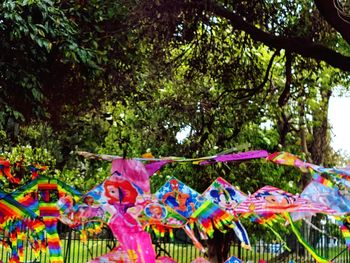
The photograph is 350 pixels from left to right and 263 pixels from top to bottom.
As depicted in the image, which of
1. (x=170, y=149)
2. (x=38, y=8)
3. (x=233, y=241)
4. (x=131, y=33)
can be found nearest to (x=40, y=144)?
(x=170, y=149)

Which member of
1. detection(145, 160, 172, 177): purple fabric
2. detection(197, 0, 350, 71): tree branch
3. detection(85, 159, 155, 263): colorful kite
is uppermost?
detection(197, 0, 350, 71): tree branch

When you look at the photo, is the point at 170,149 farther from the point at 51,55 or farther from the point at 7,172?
the point at 7,172

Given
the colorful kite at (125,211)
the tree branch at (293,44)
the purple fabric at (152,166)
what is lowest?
the colorful kite at (125,211)

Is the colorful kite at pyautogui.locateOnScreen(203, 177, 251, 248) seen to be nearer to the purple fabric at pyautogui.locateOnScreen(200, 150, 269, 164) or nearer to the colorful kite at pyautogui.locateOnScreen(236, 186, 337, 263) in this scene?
the colorful kite at pyautogui.locateOnScreen(236, 186, 337, 263)

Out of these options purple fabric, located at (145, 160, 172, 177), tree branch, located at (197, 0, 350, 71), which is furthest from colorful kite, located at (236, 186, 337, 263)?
tree branch, located at (197, 0, 350, 71)

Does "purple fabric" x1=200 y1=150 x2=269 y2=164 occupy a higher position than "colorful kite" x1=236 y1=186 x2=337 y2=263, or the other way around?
"purple fabric" x1=200 y1=150 x2=269 y2=164

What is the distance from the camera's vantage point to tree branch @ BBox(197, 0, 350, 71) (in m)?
7.73

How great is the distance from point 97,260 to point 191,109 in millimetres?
5534

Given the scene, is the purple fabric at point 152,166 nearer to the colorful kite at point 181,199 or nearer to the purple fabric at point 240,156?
the colorful kite at point 181,199

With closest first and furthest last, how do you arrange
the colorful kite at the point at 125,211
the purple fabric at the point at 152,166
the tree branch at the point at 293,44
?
the colorful kite at the point at 125,211, the purple fabric at the point at 152,166, the tree branch at the point at 293,44

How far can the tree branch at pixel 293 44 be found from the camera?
7.73 meters

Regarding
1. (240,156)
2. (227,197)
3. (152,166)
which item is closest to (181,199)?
(152,166)

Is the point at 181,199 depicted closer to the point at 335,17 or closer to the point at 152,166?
the point at 152,166

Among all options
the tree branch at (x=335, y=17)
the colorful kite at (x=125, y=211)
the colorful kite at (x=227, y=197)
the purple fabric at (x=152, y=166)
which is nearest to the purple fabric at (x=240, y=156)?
the purple fabric at (x=152, y=166)
